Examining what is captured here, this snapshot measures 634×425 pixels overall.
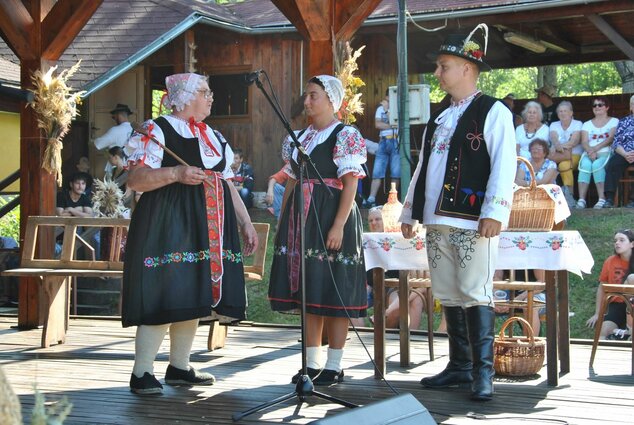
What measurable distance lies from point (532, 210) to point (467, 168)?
707mm

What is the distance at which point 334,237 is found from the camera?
16.5 ft

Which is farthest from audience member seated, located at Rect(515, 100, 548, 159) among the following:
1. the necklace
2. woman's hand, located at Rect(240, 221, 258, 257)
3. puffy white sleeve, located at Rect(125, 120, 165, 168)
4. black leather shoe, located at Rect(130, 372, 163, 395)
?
black leather shoe, located at Rect(130, 372, 163, 395)

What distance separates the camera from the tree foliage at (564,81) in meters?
30.9

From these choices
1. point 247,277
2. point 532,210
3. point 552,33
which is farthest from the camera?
point 552,33

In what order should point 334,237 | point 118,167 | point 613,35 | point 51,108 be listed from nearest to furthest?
point 334,237, point 51,108, point 613,35, point 118,167

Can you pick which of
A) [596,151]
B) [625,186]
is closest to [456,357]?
[596,151]

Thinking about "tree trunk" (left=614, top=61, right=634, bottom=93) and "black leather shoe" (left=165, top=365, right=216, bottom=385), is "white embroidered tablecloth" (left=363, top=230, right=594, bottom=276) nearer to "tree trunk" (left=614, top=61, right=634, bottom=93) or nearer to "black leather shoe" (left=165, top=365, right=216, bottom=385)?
"black leather shoe" (left=165, top=365, right=216, bottom=385)

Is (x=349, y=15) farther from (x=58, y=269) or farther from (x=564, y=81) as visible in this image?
(x=564, y=81)

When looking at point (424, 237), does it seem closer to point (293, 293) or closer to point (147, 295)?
point (293, 293)

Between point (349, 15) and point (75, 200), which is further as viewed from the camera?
point (75, 200)

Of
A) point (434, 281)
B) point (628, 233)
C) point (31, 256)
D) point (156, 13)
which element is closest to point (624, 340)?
point (628, 233)

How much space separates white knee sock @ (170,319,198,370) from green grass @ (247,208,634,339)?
14.5 ft

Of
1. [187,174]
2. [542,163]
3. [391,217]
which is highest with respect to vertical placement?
[542,163]

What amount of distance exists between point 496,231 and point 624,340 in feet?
10.5
